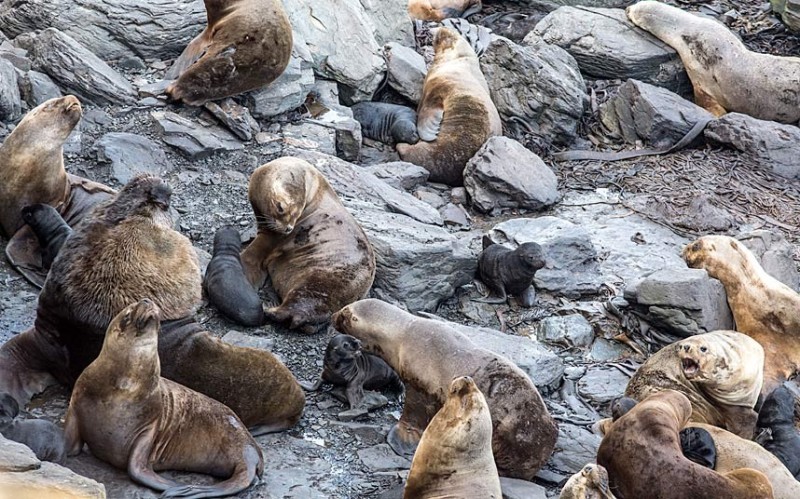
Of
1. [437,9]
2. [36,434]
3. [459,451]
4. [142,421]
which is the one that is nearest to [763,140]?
[437,9]

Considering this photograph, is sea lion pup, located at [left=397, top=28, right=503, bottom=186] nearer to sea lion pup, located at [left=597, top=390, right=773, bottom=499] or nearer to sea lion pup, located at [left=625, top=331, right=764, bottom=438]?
sea lion pup, located at [left=625, top=331, right=764, bottom=438]

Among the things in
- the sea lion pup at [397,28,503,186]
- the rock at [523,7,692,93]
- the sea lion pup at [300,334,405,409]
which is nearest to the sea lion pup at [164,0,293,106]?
the sea lion pup at [397,28,503,186]

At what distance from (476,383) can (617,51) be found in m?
7.73

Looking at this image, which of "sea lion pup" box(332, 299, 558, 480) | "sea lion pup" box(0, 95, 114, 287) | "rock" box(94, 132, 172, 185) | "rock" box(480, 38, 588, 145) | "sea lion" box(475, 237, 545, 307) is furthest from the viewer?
"rock" box(480, 38, 588, 145)

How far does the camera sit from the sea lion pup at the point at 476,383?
6.04 meters

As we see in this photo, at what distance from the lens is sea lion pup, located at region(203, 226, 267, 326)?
6.93 m

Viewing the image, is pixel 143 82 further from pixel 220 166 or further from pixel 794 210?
pixel 794 210

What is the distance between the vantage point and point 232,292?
6.95 m

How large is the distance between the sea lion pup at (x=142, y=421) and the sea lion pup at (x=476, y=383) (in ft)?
4.24

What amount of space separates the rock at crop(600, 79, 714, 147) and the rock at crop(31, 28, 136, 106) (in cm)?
535

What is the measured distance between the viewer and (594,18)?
13250 mm

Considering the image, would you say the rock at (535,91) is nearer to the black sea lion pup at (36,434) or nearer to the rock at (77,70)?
the rock at (77,70)

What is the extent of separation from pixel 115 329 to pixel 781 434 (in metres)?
4.76

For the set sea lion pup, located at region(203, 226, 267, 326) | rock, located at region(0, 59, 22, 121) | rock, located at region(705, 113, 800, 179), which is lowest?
rock, located at region(705, 113, 800, 179)
